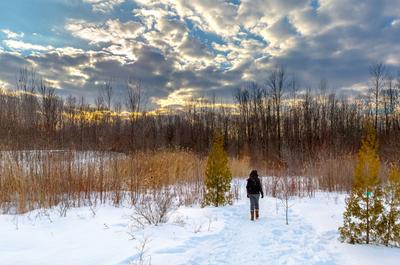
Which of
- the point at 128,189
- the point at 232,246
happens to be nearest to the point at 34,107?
the point at 128,189

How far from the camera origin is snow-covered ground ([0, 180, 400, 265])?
5047mm

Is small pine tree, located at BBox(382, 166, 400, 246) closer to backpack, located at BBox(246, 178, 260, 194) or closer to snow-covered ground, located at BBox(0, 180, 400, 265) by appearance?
snow-covered ground, located at BBox(0, 180, 400, 265)

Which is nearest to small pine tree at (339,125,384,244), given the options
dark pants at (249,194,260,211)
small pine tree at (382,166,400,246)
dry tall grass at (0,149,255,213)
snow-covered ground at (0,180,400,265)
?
small pine tree at (382,166,400,246)

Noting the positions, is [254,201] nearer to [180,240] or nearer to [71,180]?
[180,240]

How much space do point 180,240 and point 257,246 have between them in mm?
1532

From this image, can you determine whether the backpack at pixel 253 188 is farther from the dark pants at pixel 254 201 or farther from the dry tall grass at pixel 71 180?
the dry tall grass at pixel 71 180

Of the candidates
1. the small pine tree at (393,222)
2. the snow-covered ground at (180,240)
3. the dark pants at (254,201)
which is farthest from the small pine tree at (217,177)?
the small pine tree at (393,222)

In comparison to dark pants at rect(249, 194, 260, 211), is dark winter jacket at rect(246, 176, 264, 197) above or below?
above

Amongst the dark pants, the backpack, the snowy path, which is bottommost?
the snowy path

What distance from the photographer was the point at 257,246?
20.1 ft

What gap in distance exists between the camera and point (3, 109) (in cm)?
1150

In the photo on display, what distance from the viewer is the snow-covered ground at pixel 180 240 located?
199 inches

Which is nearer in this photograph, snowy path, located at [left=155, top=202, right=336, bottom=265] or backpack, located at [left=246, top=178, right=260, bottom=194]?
snowy path, located at [left=155, top=202, right=336, bottom=265]

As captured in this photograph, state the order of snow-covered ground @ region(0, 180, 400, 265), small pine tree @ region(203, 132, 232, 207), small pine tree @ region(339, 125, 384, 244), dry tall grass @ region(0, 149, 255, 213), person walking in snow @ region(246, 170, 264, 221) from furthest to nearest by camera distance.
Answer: small pine tree @ region(203, 132, 232, 207) < dry tall grass @ region(0, 149, 255, 213) < person walking in snow @ region(246, 170, 264, 221) < small pine tree @ region(339, 125, 384, 244) < snow-covered ground @ region(0, 180, 400, 265)
